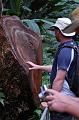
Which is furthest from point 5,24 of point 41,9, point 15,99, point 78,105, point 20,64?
point 41,9

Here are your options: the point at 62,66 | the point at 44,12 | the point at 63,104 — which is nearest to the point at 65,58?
the point at 62,66

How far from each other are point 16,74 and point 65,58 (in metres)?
1.42

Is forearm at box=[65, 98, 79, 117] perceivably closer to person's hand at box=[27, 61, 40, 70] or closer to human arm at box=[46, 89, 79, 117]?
human arm at box=[46, 89, 79, 117]

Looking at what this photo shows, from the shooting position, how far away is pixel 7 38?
4.66 m

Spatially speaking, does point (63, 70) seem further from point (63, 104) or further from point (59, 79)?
point (63, 104)

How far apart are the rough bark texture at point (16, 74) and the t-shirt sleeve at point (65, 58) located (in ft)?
4.01

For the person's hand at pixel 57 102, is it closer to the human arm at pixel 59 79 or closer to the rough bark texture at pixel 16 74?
the human arm at pixel 59 79

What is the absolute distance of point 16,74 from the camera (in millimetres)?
4672

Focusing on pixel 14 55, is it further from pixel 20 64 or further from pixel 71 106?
pixel 71 106

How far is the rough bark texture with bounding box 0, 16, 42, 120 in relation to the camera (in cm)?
462

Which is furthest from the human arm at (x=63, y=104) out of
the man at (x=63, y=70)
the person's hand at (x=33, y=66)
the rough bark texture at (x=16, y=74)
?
the rough bark texture at (x=16, y=74)

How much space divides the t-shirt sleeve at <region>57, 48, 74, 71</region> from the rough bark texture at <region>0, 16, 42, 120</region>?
1.22m

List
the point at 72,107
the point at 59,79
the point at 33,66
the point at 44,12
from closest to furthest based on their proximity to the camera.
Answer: the point at 72,107
the point at 59,79
the point at 33,66
the point at 44,12

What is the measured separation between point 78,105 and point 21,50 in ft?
10.5
